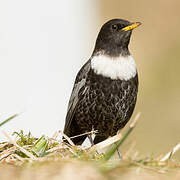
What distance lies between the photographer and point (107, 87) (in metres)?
5.14

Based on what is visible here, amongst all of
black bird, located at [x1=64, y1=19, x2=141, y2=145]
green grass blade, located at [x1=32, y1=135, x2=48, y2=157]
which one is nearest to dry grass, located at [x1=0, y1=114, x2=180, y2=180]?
green grass blade, located at [x1=32, y1=135, x2=48, y2=157]

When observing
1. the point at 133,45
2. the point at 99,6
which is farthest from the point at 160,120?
the point at 99,6

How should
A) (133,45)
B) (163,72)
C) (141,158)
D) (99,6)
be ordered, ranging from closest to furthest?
1. (141,158)
2. (163,72)
3. (133,45)
4. (99,6)

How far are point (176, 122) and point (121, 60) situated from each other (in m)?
6.43

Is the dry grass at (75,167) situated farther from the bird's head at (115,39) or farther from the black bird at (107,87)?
the bird's head at (115,39)

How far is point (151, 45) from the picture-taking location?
14930mm

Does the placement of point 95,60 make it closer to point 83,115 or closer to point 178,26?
point 83,115

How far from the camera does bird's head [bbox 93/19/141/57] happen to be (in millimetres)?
5453

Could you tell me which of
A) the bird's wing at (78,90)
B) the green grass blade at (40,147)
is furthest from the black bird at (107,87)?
the green grass blade at (40,147)

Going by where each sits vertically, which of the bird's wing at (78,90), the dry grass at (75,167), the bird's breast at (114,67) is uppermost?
the dry grass at (75,167)

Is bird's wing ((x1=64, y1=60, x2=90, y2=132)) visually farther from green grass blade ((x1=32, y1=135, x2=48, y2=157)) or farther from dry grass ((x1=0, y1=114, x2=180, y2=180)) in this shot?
dry grass ((x1=0, y1=114, x2=180, y2=180))

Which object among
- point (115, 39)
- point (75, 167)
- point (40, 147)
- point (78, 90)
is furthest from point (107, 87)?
point (75, 167)

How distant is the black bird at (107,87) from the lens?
517 cm

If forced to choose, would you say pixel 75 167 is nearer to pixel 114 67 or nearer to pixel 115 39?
pixel 114 67
